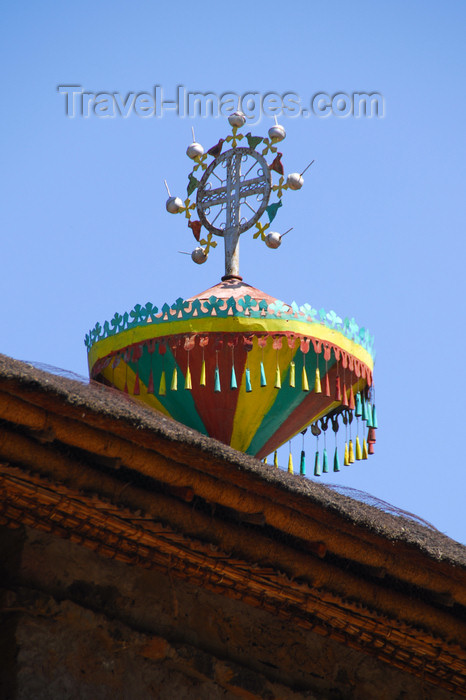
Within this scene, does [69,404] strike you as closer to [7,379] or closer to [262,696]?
[7,379]

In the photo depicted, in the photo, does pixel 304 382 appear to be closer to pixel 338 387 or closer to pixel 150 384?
pixel 338 387

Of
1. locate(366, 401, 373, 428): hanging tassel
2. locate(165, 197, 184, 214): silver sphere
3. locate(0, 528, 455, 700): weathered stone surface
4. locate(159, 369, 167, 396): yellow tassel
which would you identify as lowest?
locate(0, 528, 455, 700): weathered stone surface

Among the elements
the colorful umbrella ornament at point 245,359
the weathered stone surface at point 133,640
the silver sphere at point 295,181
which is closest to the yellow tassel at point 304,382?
the colorful umbrella ornament at point 245,359

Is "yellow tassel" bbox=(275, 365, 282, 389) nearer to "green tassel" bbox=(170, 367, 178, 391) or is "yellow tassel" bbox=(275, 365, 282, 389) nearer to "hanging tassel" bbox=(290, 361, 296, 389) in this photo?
"hanging tassel" bbox=(290, 361, 296, 389)

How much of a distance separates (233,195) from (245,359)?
239 centimetres

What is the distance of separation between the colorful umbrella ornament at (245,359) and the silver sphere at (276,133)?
11 millimetres

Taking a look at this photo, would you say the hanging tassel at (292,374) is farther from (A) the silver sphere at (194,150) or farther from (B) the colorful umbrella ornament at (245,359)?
(A) the silver sphere at (194,150)

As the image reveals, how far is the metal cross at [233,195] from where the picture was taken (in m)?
12.6

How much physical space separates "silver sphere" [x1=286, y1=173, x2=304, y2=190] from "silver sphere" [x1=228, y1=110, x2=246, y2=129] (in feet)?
3.09

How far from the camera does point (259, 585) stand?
21.9ft

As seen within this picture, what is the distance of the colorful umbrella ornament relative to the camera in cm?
1128

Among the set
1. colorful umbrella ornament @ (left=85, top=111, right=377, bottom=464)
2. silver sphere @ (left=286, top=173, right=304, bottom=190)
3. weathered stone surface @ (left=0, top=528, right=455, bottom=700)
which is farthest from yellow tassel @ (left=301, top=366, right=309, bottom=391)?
weathered stone surface @ (left=0, top=528, right=455, bottom=700)

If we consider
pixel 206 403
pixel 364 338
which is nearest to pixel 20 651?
pixel 206 403

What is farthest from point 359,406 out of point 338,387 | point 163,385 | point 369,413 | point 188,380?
point 163,385
